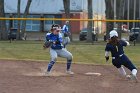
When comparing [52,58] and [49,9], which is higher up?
[49,9]

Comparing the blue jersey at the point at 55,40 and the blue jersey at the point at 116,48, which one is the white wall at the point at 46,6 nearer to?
the blue jersey at the point at 55,40

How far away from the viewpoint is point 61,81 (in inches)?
515

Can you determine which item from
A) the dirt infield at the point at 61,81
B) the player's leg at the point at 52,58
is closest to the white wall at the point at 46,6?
the dirt infield at the point at 61,81

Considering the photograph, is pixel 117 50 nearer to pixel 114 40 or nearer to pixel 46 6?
pixel 114 40

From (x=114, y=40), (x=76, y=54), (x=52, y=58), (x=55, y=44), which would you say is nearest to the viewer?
(x=114, y=40)

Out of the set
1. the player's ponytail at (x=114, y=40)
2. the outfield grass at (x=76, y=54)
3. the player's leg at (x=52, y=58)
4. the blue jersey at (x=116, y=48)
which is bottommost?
the outfield grass at (x=76, y=54)

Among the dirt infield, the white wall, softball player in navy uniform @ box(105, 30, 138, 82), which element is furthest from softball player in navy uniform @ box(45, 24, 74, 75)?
the white wall

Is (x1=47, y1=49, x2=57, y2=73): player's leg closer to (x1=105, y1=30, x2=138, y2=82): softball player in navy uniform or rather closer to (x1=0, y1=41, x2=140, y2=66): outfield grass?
(x1=105, y1=30, x2=138, y2=82): softball player in navy uniform

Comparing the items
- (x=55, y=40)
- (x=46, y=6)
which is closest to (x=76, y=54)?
(x=55, y=40)

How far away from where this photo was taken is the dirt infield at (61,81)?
37.7ft

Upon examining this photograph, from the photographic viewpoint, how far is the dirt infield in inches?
452

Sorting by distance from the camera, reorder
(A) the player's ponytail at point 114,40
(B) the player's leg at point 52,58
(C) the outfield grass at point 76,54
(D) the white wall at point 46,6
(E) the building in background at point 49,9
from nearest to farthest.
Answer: (A) the player's ponytail at point 114,40
(B) the player's leg at point 52,58
(C) the outfield grass at point 76,54
(E) the building in background at point 49,9
(D) the white wall at point 46,6

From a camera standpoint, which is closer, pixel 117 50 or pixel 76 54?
pixel 117 50

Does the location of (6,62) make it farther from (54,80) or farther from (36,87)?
(36,87)
